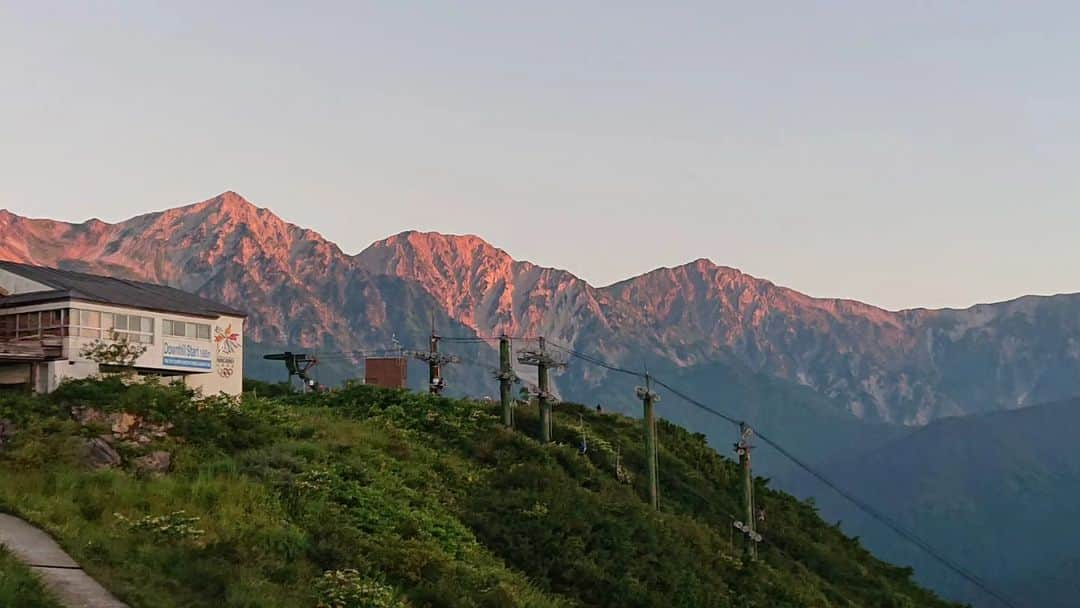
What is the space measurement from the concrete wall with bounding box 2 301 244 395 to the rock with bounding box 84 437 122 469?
331 inches

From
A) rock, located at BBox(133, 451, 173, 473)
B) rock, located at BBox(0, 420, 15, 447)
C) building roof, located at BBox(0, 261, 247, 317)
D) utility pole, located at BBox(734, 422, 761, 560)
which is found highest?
building roof, located at BBox(0, 261, 247, 317)

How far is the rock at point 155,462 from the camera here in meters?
36.2

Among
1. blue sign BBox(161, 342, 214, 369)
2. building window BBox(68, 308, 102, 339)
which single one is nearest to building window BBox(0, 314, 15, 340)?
building window BBox(68, 308, 102, 339)

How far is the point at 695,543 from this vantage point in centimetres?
4778

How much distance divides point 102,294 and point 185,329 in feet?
13.3

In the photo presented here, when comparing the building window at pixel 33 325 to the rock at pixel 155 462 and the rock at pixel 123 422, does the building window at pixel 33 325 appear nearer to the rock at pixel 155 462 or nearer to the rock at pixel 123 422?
the rock at pixel 123 422

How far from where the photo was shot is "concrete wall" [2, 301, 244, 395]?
44500 millimetres

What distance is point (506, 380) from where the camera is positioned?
5531 centimetres

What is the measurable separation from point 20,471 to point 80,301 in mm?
13471

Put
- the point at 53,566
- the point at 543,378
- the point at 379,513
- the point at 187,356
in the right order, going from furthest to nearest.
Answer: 1. the point at 543,378
2. the point at 187,356
3. the point at 379,513
4. the point at 53,566

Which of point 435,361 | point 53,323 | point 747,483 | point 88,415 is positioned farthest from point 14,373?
point 747,483

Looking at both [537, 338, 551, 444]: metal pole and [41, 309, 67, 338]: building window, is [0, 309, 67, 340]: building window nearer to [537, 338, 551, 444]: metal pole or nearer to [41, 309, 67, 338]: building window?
[41, 309, 67, 338]: building window

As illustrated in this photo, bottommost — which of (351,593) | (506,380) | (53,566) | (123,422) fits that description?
(351,593)

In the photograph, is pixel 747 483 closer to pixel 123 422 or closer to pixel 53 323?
pixel 123 422
